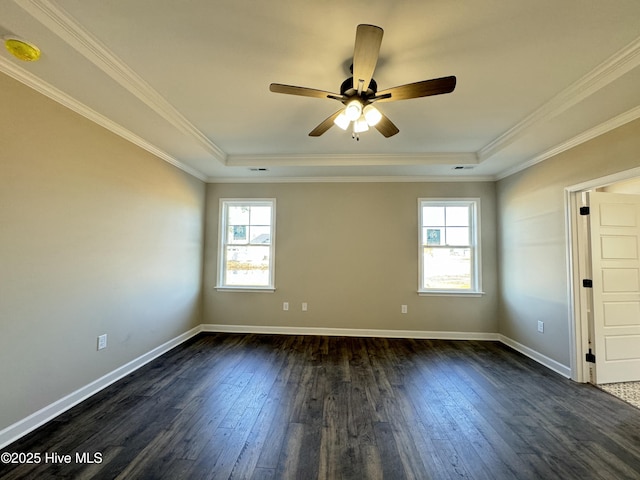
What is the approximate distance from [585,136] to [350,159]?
248 centimetres

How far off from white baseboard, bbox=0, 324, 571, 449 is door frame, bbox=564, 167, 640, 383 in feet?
0.51

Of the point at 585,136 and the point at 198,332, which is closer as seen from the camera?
the point at 585,136

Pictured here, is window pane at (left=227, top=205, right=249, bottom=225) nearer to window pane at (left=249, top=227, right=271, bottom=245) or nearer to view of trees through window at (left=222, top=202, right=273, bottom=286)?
view of trees through window at (left=222, top=202, right=273, bottom=286)

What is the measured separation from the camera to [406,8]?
1.53 metres

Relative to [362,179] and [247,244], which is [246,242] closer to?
[247,244]

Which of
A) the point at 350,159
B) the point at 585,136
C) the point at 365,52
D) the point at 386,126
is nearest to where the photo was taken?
the point at 365,52

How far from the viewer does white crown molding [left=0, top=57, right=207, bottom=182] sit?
6.03 feet

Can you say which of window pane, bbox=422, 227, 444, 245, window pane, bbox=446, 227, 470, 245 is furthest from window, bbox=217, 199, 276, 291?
window pane, bbox=446, 227, 470, 245

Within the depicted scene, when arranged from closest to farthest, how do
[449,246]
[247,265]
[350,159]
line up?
[350,159], [449,246], [247,265]

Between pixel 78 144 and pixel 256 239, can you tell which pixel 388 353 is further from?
pixel 78 144

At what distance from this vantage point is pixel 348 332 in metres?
4.27

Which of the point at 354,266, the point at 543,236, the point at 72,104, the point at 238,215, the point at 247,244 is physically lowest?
the point at 354,266

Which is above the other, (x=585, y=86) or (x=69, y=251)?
(x=585, y=86)

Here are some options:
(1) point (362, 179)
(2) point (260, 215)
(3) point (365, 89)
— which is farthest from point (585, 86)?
(2) point (260, 215)
